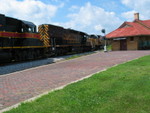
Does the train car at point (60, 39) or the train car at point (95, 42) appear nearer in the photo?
the train car at point (60, 39)

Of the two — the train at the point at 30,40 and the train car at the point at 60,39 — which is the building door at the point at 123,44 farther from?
the train at the point at 30,40

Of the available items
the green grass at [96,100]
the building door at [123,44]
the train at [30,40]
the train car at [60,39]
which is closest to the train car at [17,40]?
the train at [30,40]

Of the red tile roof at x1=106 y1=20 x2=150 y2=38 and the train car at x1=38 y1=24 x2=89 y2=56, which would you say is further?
the red tile roof at x1=106 y1=20 x2=150 y2=38

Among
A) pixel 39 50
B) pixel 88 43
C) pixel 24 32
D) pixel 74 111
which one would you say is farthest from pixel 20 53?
pixel 88 43

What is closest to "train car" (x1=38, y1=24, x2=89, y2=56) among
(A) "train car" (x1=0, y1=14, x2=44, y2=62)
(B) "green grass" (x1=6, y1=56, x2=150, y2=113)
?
(A) "train car" (x1=0, y1=14, x2=44, y2=62)

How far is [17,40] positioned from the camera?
17781 millimetres

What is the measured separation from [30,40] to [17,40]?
1.73 meters

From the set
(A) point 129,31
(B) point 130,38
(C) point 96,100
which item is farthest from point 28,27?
(A) point 129,31

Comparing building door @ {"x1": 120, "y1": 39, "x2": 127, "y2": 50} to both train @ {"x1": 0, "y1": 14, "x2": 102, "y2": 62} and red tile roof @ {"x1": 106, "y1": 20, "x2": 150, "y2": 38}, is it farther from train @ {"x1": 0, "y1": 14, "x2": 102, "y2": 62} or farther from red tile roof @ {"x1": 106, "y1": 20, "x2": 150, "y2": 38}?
train @ {"x1": 0, "y1": 14, "x2": 102, "y2": 62}

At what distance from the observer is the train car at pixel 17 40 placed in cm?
1584

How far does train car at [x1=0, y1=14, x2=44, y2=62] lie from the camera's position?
1584cm

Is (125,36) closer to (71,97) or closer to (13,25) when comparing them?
(13,25)

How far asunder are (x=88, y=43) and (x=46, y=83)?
29.6m

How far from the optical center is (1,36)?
15.5m
